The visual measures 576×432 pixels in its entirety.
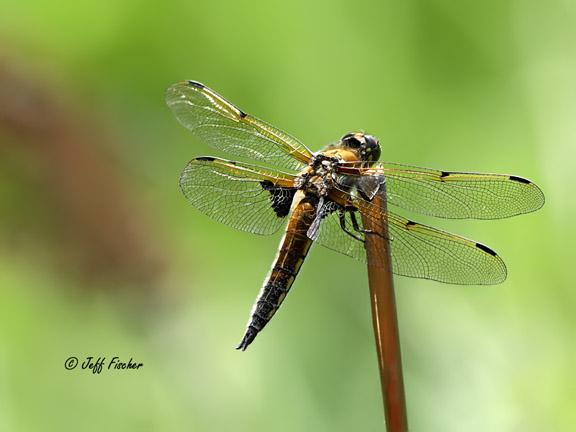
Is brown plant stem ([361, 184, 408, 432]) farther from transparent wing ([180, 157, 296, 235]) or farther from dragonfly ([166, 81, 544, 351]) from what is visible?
transparent wing ([180, 157, 296, 235])

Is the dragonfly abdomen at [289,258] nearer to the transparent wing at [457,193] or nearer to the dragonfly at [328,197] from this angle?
the dragonfly at [328,197]

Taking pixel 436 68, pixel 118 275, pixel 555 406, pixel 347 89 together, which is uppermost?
pixel 436 68

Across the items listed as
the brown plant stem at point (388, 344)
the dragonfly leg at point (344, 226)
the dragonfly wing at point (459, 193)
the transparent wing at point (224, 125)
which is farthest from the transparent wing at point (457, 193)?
the brown plant stem at point (388, 344)

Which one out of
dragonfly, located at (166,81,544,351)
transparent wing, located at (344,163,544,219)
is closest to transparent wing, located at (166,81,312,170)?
dragonfly, located at (166,81,544,351)

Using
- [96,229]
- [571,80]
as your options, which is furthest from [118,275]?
[571,80]

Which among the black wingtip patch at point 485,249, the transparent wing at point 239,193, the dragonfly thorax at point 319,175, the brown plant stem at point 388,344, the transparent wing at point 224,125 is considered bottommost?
the brown plant stem at point 388,344

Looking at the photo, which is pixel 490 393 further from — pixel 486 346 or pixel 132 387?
pixel 132 387
